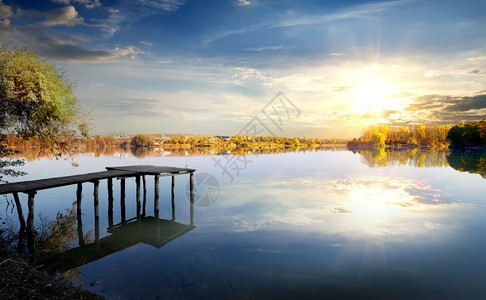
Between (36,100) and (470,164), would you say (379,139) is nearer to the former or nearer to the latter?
(470,164)

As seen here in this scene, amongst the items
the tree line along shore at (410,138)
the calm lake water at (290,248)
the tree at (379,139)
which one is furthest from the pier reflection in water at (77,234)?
the tree at (379,139)

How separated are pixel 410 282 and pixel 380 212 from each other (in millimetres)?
8230

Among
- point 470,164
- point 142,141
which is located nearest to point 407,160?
point 470,164

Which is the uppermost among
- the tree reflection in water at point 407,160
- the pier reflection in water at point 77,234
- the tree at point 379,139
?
the tree at point 379,139

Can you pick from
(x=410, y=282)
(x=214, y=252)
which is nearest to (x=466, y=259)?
(x=410, y=282)

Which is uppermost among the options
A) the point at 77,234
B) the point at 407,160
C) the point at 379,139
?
the point at 379,139

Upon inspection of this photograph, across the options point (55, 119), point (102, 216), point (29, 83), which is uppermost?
point (29, 83)

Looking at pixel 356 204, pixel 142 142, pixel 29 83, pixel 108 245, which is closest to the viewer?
pixel 108 245

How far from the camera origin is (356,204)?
17.9 meters

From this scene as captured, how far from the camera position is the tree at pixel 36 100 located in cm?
1330

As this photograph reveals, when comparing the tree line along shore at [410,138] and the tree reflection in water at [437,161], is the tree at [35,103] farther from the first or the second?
the tree line along shore at [410,138]

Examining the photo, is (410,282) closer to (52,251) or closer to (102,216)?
(52,251)

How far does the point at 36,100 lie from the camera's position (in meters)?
14.0

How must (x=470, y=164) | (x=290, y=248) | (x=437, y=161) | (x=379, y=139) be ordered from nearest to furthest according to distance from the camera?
(x=290, y=248)
(x=470, y=164)
(x=437, y=161)
(x=379, y=139)
